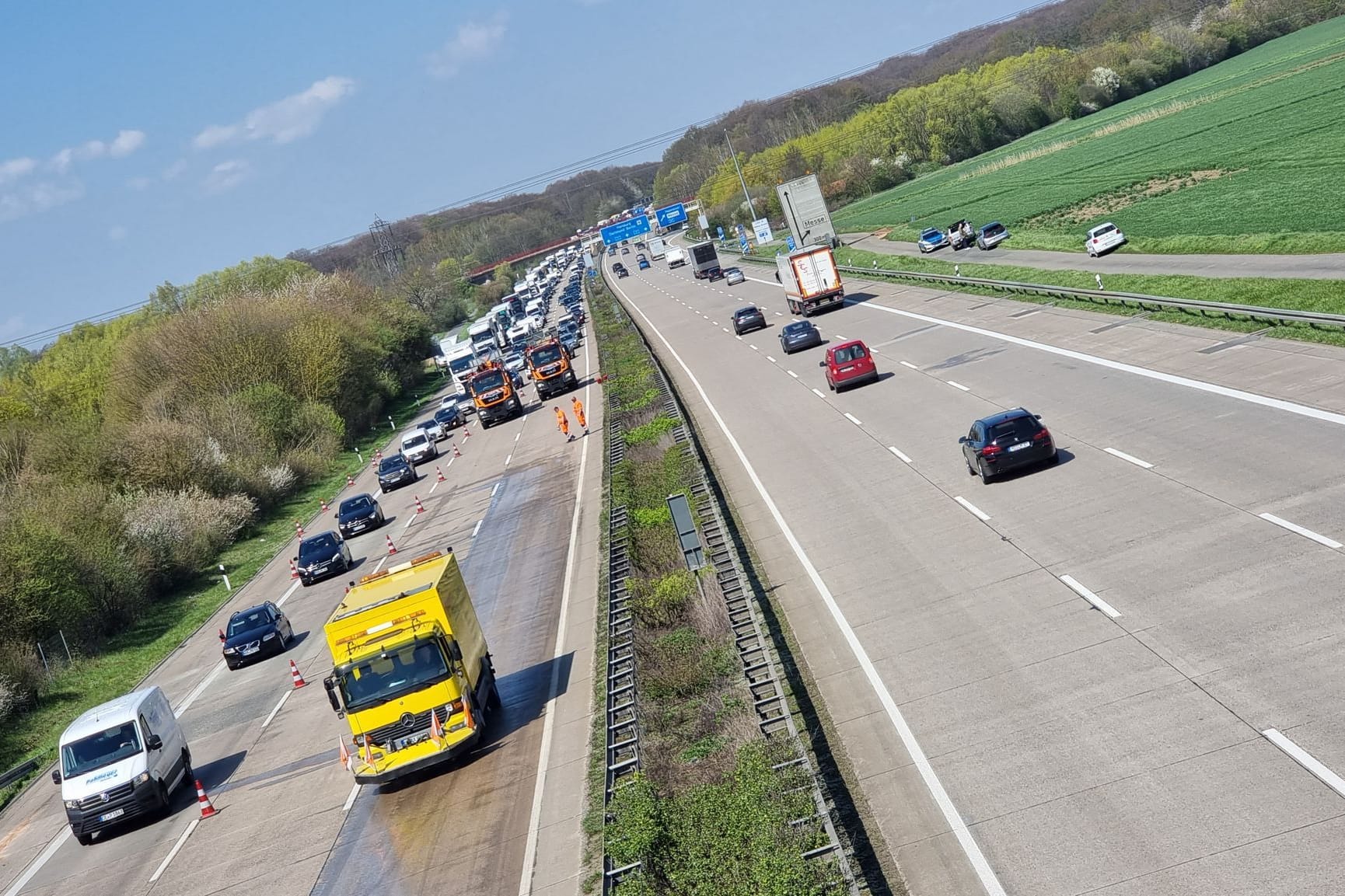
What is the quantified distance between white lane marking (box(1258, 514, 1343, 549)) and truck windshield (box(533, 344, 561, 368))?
52.2 meters

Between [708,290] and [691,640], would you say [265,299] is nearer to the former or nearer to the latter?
[708,290]

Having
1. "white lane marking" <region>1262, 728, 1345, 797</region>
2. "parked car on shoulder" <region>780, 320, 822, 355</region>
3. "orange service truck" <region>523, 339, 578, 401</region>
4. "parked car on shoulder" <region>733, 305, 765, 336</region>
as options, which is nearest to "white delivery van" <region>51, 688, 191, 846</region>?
"white lane marking" <region>1262, 728, 1345, 797</region>

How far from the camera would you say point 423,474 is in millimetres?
60344

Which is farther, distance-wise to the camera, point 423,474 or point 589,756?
point 423,474

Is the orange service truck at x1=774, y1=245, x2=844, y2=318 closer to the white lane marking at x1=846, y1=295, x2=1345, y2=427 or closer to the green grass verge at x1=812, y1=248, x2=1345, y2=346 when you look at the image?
the green grass verge at x1=812, y1=248, x2=1345, y2=346

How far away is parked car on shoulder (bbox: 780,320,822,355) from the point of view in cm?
5412

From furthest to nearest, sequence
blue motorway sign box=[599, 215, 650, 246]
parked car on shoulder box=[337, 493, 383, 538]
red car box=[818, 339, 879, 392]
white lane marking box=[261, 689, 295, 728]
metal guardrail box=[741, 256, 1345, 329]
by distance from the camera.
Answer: blue motorway sign box=[599, 215, 650, 246]
parked car on shoulder box=[337, 493, 383, 538]
red car box=[818, 339, 879, 392]
metal guardrail box=[741, 256, 1345, 329]
white lane marking box=[261, 689, 295, 728]

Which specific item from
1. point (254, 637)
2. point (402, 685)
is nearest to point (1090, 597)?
point (402, 685)

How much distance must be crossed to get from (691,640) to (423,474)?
41123 mm

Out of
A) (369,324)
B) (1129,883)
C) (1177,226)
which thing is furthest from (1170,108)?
(1129,883)

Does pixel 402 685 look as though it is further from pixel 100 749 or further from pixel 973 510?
pixel 973 510

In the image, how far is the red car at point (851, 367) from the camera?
4103 cm

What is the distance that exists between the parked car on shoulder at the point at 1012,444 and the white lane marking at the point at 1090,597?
637 cm

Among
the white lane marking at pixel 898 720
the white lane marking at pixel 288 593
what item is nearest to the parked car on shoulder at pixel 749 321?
the white lane marking at pixel 288 593
